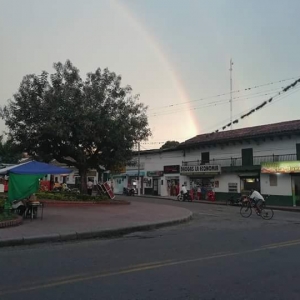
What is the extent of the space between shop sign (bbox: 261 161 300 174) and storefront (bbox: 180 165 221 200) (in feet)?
19.1

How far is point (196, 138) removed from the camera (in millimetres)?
47344

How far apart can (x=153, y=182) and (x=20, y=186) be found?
36.2 metres

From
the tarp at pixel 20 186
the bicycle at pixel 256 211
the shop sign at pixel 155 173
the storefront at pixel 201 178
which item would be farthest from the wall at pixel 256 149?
the tarp at pixel 20 186

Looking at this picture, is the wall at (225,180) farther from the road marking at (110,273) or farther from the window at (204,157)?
the road marking at (110,273)

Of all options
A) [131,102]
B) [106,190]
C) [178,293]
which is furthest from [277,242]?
[106,190]

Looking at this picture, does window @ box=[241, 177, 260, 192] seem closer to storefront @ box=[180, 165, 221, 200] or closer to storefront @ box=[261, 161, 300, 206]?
storefront @ box=[261, 161, 300, 206]

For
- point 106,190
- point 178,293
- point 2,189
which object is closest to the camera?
point 178,293

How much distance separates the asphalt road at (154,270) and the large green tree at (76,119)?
1377 cm

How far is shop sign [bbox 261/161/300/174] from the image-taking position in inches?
1283

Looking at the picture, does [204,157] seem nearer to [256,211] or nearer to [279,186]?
[279,186]

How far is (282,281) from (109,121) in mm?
19159

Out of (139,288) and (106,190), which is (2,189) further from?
(139,288)

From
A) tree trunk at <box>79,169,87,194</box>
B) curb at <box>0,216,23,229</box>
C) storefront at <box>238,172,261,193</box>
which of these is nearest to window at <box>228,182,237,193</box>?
storefront at <box>238,172,261,193</box>

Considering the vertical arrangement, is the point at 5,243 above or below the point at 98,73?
below
